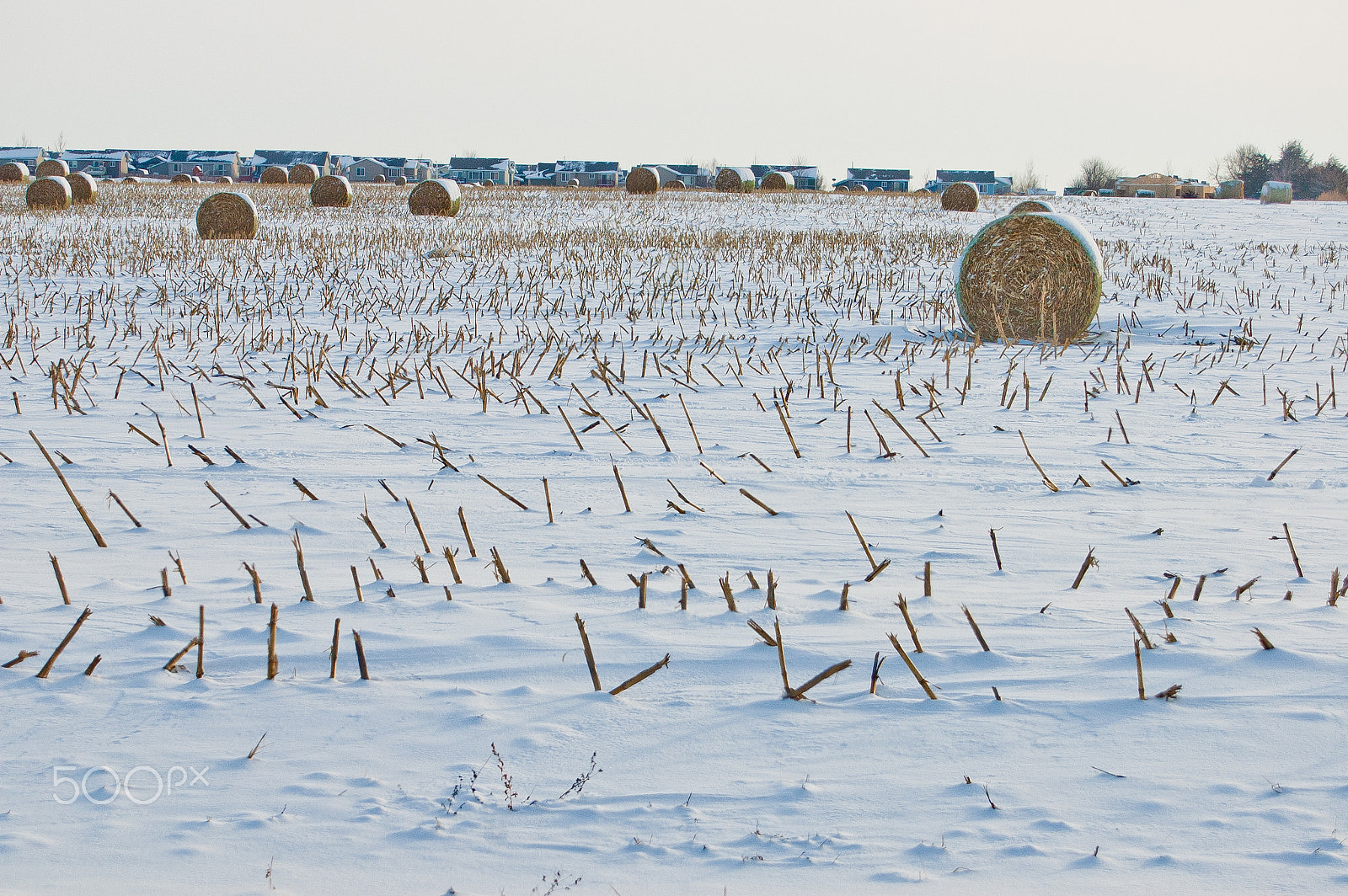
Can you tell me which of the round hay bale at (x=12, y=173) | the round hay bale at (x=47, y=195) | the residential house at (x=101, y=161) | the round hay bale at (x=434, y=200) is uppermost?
the residential house at (x=101, y=161)

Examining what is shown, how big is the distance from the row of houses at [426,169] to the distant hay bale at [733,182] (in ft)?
160

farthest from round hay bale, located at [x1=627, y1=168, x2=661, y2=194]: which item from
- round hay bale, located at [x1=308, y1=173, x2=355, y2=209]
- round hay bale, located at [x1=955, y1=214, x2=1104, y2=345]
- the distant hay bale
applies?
round hay bale, located at [x1=955, y1=214, x2=1104, y2=345]

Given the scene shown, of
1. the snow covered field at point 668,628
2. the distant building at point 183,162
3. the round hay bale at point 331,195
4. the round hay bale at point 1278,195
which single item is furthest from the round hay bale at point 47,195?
the distant building at point 183,162

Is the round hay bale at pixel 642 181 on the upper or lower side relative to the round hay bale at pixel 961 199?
upper

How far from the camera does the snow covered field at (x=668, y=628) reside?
2.04m

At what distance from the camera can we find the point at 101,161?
3659 inches

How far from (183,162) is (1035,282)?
100 meters

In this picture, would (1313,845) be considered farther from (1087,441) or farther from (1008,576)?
(1087,441)

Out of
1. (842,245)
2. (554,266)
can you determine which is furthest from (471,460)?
(842,245)

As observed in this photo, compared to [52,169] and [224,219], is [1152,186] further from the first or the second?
[224,219]

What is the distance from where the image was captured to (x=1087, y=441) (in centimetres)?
540

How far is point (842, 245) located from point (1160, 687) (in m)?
15.0

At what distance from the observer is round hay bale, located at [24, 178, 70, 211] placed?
23.5 meters

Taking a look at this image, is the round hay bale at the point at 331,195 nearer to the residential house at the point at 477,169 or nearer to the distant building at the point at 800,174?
the distant building at the point at 800,174
